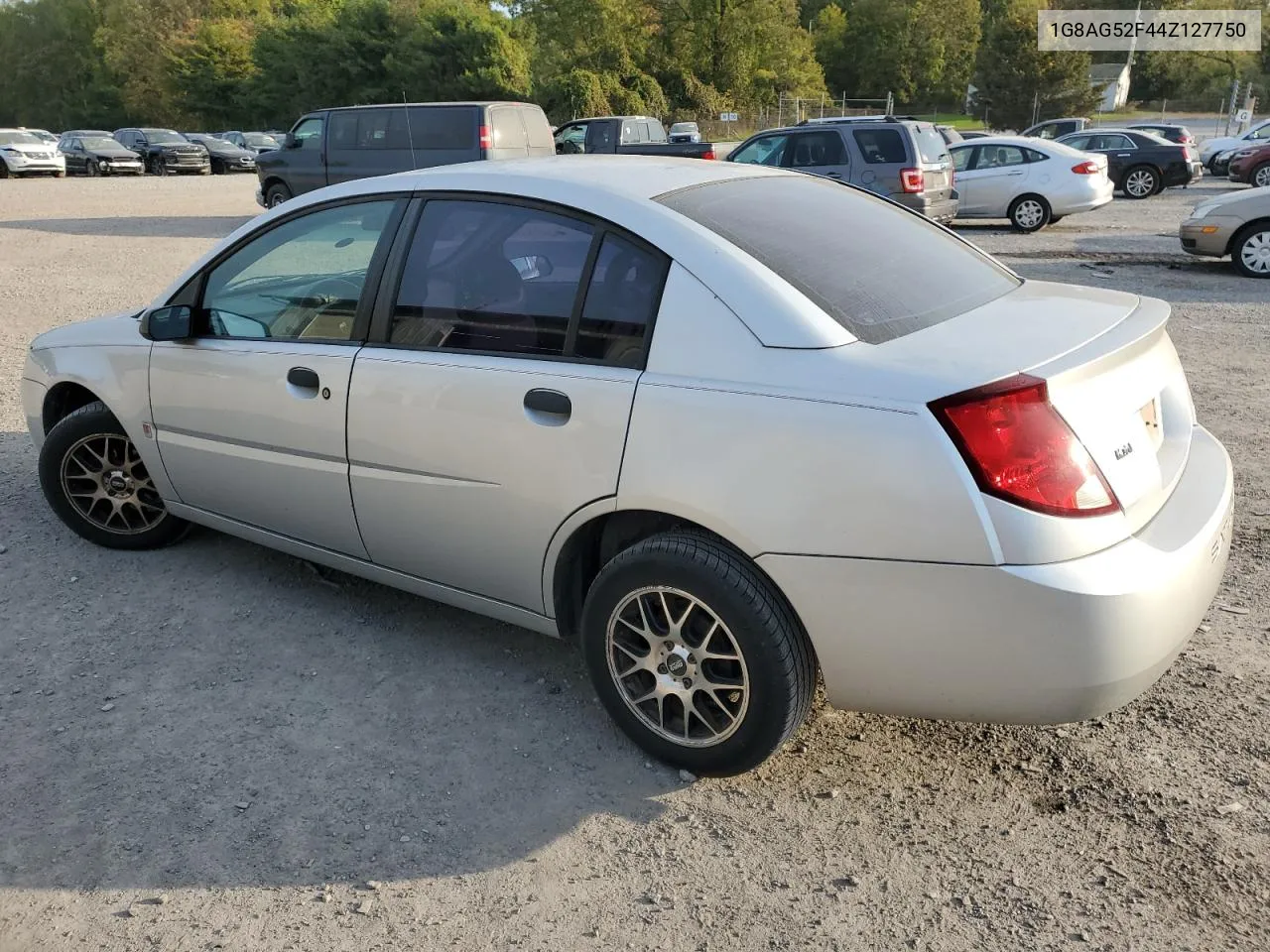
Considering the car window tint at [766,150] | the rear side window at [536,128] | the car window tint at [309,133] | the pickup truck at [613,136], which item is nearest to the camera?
the car window tint at [766,150]

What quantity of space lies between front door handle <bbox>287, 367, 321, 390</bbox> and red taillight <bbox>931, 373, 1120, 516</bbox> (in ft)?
6.94

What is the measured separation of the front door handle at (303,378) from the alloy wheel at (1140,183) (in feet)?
71.4

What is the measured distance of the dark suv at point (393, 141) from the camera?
15930 millimetres

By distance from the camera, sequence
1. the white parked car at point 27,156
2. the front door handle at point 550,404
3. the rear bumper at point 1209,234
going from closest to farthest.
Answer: the front door handle at point 550,404 → the rear bumper at point 1209,234 → the white parked car at point 27,156

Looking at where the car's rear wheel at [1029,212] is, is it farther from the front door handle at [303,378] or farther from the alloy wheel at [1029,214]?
the front door handle at [303,378]

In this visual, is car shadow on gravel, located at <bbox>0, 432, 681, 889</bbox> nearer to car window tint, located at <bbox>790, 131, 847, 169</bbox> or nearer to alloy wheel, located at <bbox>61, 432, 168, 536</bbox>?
alloy wheel, located at <bbox>61, 432, 168, 536</bbox>

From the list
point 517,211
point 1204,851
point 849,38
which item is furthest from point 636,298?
point 849,38

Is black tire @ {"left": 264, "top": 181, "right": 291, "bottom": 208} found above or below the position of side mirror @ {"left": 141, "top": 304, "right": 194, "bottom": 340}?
below

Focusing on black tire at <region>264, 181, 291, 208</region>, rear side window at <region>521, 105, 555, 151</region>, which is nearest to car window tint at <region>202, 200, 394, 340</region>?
rear side window at <region>521, 105, 555, 151</region>

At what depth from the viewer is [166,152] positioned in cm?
3681

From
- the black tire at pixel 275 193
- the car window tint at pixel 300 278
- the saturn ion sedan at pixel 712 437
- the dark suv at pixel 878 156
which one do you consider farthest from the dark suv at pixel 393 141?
the saturn ion sedan at pixel 712 437

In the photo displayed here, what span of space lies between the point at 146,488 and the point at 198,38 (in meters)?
72.3

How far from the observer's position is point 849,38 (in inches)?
3250

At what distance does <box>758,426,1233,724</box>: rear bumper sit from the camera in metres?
2.37
